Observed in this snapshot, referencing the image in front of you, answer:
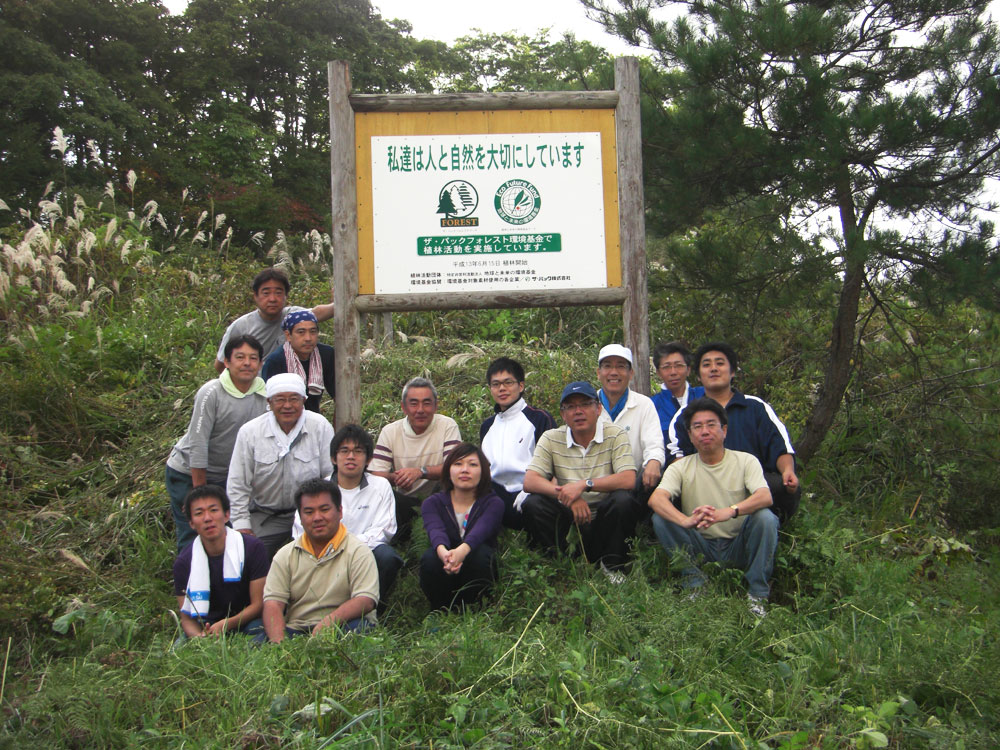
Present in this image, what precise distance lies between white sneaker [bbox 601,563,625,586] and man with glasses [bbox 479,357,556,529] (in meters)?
0.70

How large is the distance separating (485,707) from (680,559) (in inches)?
61.9

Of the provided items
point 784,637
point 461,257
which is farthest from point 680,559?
point 461,257

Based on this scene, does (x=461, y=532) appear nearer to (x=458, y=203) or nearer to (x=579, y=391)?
(x=579, y=391)

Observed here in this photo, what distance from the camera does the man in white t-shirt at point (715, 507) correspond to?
4.76 m

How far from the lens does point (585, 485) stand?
5105 millimetres

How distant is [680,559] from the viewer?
476cm

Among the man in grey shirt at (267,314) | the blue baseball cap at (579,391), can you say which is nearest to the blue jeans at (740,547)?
the blue baseball cap at (579,391)

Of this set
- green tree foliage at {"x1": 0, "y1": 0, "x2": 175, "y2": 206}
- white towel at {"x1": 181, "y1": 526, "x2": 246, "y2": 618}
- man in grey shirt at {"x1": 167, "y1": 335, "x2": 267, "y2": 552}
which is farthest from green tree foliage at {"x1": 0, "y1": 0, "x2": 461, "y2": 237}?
white towel at {"x1": 181, "y1": 526, "x2": 246, "y2": 618}

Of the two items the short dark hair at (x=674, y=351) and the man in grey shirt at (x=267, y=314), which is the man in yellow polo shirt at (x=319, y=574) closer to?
the man in grey shirt at (x=267, y=314)

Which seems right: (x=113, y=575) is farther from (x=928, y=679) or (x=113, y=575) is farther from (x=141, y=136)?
(x=141, y=136)

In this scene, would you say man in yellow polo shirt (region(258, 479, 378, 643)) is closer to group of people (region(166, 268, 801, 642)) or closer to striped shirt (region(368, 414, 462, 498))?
group of people (region(166, 268, 801, 642))

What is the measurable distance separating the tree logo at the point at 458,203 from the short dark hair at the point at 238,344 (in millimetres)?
1370

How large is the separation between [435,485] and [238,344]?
148 centimetres

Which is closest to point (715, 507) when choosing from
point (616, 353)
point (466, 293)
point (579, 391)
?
point (579, 391)
